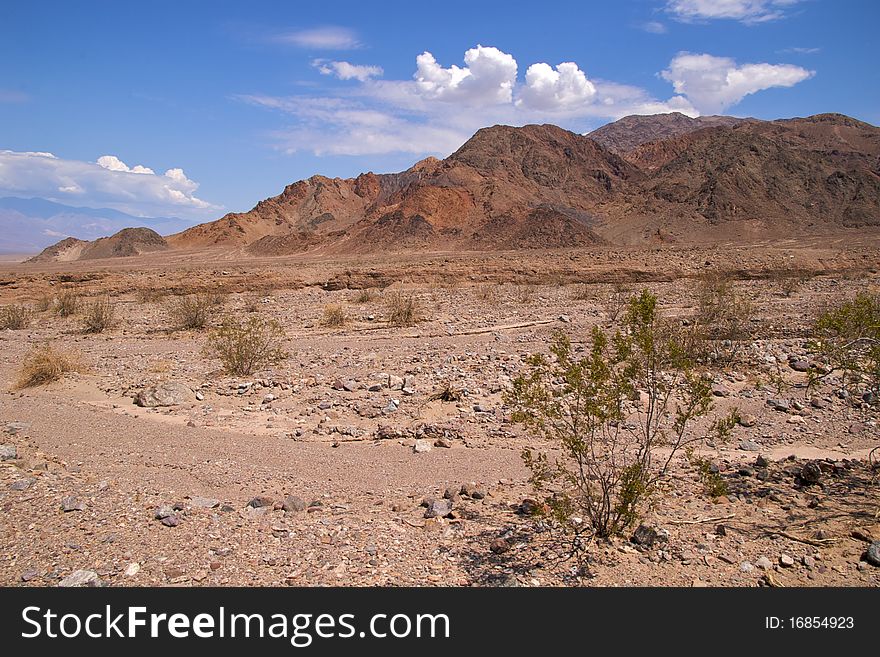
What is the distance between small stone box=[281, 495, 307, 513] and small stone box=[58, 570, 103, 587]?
1.61 m

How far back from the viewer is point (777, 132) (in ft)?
253

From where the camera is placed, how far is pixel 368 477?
6.25m

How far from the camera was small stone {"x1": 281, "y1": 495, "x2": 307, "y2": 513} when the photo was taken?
5293mm

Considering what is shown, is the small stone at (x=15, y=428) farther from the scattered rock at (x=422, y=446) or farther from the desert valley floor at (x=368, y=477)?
the scattered rock at (x=422, y=446)

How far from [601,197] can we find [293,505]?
220 feet

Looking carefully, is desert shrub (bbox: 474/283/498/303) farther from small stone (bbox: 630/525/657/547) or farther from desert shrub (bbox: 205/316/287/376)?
small stone (bbox: 630/525/657/547)

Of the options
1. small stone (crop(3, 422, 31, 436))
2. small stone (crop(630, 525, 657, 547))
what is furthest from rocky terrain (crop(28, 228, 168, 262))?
small stone (crop(630, 525, 657, 547))

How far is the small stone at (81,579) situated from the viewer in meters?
3.92

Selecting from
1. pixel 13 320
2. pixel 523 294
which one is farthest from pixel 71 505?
pixel 523 294

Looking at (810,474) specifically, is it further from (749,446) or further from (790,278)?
(790,278)

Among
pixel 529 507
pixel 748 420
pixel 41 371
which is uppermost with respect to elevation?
pixel 41 371

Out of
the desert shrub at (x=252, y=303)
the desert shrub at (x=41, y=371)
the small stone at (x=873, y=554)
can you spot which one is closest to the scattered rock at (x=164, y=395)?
the desert shrub at (x=41, y=371)

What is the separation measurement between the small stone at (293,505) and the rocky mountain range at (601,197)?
45.2 m

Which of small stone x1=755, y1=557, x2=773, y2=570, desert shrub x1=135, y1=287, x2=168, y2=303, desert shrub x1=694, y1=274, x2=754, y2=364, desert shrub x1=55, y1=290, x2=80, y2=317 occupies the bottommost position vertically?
small stone x1=755, y1=557, x2=773, y2=570
